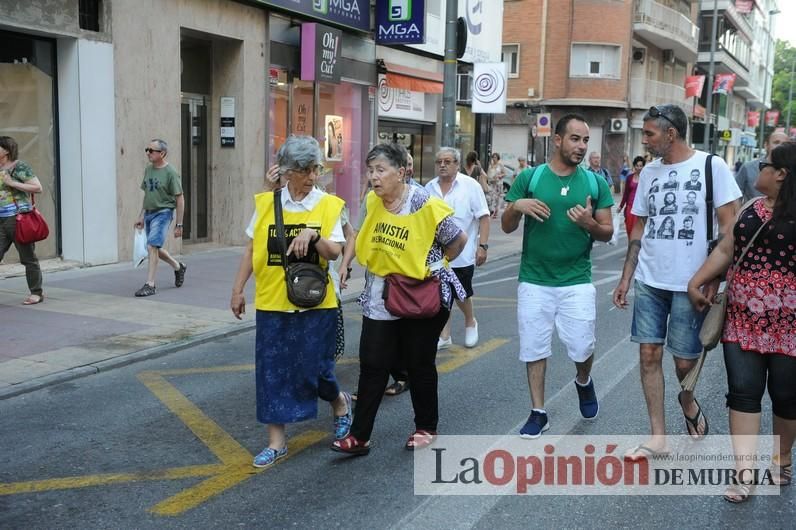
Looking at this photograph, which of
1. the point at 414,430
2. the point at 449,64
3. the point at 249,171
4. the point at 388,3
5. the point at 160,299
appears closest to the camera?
the point at 414,430

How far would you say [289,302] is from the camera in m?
4.45

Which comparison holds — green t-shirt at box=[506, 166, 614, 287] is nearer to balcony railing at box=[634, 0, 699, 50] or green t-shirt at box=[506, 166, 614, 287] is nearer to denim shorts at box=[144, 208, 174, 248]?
denim shorts at box=[144, 208, 174, 248]

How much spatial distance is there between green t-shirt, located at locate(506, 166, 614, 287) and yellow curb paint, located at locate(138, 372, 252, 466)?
6.52ft

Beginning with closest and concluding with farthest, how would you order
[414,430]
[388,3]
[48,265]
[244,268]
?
[244,268] < [414,430] < [48,265] < [388,3]

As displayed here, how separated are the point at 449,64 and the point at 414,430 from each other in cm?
933

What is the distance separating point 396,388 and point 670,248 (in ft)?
7.65

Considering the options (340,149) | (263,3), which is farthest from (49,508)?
(340,149)

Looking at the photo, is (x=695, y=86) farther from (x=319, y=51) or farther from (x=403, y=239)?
(x=403, y=239)

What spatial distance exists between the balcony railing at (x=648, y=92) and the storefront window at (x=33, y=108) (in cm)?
2924

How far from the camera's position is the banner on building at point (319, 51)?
15.1 m

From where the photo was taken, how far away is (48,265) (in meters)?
11.4

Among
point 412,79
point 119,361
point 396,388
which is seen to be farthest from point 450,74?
point 396,388

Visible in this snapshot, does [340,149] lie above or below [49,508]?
above

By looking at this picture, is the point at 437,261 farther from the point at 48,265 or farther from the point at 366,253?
the point at 48,265
